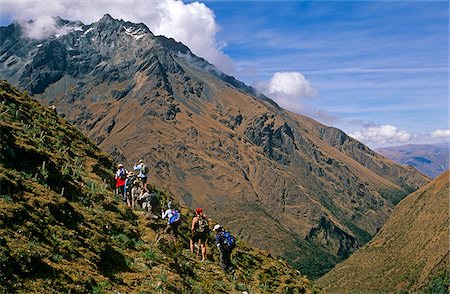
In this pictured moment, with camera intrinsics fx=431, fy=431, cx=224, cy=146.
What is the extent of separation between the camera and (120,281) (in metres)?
16.2

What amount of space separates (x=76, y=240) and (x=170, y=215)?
8.24 metres

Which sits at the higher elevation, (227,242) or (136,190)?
(136,190)

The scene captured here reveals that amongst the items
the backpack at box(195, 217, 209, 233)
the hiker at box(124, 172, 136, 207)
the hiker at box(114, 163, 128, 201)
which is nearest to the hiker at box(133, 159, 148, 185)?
the hiker at box(124, 172, 136, 207)

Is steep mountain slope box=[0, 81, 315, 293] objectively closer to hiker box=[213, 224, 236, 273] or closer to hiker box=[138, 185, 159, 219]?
hiker box=[213, 224, 236, 273]

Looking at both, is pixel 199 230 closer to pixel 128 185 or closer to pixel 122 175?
pixel 128 185

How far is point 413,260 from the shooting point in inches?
6506

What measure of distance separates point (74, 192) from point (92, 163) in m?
10.2

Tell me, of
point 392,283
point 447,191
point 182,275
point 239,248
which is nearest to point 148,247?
point 182,275

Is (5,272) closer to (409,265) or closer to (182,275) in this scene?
(182,275)

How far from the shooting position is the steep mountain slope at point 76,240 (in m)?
13.9

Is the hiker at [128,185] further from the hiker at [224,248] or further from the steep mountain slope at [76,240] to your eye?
the hiker at [224,248]

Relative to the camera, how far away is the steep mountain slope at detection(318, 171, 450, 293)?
147125 millimetres

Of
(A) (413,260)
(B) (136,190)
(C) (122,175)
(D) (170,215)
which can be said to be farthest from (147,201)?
(A) (413,260)

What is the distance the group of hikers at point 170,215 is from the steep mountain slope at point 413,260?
130007mm
